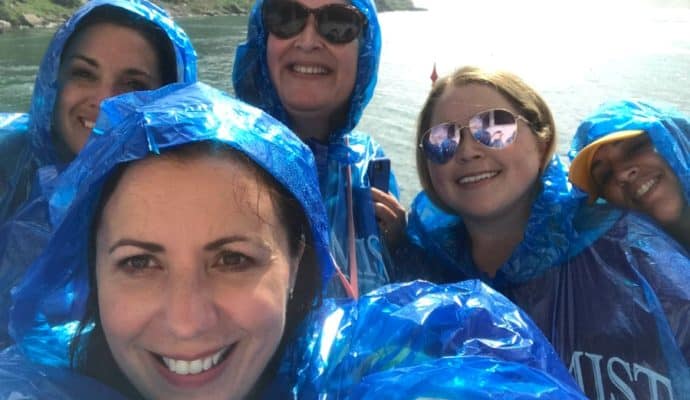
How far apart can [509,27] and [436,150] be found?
3315 cm

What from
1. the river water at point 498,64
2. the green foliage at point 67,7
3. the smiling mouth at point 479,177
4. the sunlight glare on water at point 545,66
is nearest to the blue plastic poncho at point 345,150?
the smiling mouth at point 479,177

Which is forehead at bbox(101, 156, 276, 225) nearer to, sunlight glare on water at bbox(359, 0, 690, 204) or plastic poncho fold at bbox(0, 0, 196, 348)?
plastic poncho fold at bbox(0, 0, 196, 348)

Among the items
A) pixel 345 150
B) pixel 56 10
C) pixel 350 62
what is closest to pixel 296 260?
pixel 345 150

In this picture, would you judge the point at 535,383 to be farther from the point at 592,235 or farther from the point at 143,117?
the point at 592,235

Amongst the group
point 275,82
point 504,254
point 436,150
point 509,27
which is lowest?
point 509,27

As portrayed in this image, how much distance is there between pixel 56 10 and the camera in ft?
110

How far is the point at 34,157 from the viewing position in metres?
2.10

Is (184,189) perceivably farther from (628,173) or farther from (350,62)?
(628,173)

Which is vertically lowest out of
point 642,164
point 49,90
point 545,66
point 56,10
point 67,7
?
point 67,7

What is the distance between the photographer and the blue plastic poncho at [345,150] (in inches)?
83.9

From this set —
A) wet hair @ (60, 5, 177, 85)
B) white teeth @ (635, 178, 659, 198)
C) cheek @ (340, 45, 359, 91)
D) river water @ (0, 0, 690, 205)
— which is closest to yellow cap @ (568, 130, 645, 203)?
white teeth @ (635, 178, 659, 198)

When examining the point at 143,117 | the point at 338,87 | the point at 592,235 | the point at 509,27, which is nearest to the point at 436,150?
the point at 338,87

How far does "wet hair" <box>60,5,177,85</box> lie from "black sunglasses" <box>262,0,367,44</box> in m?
0.38

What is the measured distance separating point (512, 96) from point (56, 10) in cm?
3684
